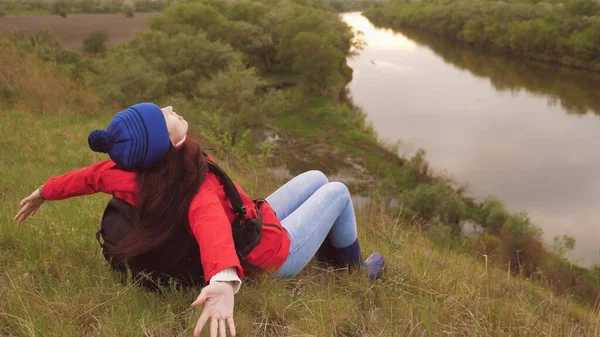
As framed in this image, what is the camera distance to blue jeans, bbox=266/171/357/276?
2.09 m

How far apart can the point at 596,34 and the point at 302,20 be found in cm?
1925

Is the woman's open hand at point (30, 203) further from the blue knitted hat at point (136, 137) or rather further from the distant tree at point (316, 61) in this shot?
the distant tree at point (316, 61)

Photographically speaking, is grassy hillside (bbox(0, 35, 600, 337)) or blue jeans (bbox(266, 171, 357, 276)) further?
blue jeans (bbox(266, 171, 357, 276))

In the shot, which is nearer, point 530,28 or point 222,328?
point 222,328

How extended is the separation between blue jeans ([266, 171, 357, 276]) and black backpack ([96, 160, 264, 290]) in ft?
0.80

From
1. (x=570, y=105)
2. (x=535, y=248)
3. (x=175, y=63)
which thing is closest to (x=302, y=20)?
(x=175, y=63)

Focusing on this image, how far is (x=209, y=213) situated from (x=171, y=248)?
0.85 feet

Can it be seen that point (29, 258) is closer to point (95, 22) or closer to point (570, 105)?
point (570, 105)

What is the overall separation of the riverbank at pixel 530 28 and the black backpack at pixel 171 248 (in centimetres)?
3575

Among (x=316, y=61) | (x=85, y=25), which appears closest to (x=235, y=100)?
(x=316, y=61)

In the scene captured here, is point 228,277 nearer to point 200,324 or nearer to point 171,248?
point 200,324

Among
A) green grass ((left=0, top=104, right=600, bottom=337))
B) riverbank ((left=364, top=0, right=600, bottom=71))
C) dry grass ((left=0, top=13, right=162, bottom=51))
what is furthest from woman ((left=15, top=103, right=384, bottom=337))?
riverbank ((left=364, top=0, right=600, bottom=71))

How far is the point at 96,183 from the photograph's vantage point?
1.83 meters

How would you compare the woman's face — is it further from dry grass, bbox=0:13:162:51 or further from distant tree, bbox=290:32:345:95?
distant tree, bbox=290:32:345:95
